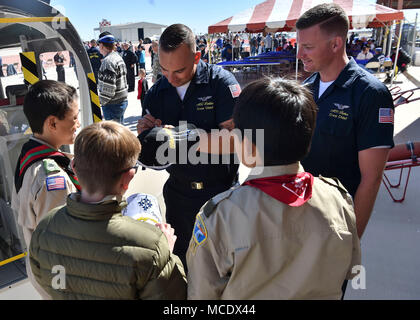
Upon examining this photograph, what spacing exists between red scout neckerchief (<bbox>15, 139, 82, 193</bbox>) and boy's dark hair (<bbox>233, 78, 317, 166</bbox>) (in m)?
0.93

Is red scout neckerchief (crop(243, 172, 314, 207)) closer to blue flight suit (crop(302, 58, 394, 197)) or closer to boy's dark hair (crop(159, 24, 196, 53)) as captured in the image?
blue flight suit (crop(302, 58, 394, 197))

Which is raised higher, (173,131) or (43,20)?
(43,20)

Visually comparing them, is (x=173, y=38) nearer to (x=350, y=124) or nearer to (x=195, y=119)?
(x=195, y=119)

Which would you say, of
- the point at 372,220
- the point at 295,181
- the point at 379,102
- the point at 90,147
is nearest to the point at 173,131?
the point at 90,147

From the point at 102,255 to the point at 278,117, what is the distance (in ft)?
2.41

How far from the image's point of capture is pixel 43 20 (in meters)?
2.45

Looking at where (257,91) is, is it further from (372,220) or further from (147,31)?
(147,31)

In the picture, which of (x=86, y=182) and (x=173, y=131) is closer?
(x=86, y=182)

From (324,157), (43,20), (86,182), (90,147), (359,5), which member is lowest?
(324,157)

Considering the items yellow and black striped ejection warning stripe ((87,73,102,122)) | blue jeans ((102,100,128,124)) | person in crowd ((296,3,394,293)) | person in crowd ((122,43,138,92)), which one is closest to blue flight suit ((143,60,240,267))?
person in crowd ((296,3,394,293))

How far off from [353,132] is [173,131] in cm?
96

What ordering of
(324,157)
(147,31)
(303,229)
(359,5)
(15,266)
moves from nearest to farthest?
(303,229), (324,157), (15,266), (359,5), (147,31)

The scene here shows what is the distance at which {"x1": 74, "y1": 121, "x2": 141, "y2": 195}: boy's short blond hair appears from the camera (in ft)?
3.63

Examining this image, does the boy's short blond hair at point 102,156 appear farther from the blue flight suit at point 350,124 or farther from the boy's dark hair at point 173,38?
the blue flight suit at point 350,124
